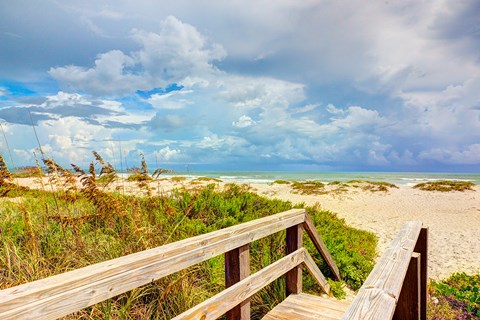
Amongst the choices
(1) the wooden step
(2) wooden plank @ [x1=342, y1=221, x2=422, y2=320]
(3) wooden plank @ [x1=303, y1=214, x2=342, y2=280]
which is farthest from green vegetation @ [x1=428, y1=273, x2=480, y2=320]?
Answer: (2) wooden plank @ [x1=342, y1=221, x2=422, y2=320]

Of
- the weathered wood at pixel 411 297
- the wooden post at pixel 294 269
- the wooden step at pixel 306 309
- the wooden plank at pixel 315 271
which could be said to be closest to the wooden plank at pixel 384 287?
the weathered wood at pixel 411 297

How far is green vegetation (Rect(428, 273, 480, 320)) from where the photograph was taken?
16.1 ft

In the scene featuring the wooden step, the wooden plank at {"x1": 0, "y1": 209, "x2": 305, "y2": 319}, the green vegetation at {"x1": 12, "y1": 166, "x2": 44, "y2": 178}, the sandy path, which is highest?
the green vegetation at {"x1": 12, "y1": 166, "x2": 44, "y2": 178}

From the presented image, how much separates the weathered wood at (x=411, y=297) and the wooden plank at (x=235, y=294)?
4.25ft

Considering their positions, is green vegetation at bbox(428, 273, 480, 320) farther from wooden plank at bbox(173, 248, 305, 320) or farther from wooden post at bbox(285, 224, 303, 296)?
wooden plank at bbox(173, 248, 305, 320)

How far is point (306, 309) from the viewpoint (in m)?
3.70

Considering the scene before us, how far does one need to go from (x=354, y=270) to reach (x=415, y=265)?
3.66 metres

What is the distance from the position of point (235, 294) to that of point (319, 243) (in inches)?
88.2

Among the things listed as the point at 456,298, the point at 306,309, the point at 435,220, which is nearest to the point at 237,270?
the point at 306,309

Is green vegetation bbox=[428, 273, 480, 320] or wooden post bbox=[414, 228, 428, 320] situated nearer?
wooden post bbox=[414, 228, 428, 320]

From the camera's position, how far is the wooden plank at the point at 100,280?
57.3 inches

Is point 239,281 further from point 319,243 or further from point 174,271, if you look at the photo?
point 319,243

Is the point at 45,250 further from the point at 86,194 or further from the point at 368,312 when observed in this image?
the point at 368,312

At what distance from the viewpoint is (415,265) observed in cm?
228
